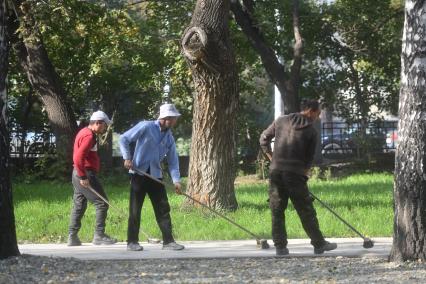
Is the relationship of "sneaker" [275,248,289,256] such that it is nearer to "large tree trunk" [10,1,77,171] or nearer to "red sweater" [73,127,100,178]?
"red sweater" [73,127,100,178]

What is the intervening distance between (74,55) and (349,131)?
9876 millimetres

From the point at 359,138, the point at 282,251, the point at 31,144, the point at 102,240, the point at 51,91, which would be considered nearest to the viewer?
the point at 282,251

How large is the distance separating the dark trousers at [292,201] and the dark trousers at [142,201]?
4.59ft

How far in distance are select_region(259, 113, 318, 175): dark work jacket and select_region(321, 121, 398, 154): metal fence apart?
64.0ft

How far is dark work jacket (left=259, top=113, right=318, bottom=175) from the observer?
10.3m

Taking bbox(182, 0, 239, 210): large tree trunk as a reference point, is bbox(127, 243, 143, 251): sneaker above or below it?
below

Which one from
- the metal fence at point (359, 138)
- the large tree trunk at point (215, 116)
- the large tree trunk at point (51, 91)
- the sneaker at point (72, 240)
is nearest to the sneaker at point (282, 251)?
the sneaker at point (72, 240)

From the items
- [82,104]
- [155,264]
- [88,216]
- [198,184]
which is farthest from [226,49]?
[82,104]

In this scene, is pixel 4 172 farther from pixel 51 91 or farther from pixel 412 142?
pixel 51 91

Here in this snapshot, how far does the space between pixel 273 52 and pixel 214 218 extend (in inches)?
478

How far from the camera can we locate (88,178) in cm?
1198

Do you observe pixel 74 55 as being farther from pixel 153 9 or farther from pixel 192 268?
pixel 192 268

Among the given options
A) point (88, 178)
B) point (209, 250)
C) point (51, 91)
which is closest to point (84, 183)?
point (88, 178)

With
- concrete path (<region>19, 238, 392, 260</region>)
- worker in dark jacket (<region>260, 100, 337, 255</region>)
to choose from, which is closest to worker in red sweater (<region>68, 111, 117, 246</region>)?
concrete path (<region>19, 238, 392, 260</region>)
